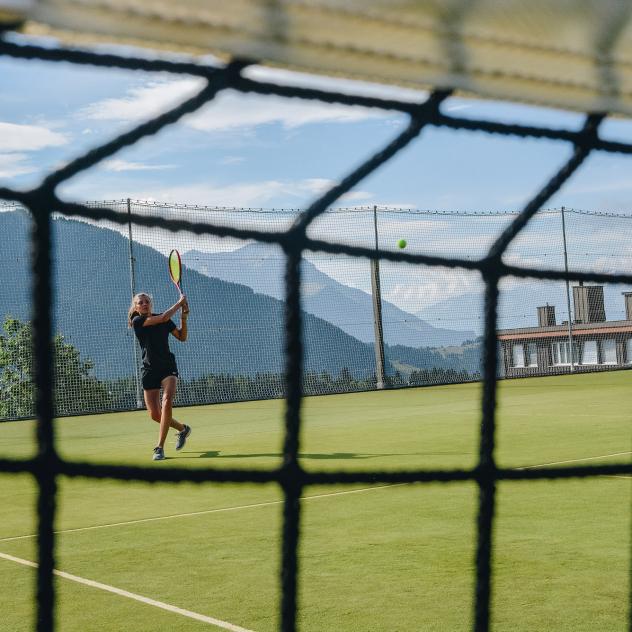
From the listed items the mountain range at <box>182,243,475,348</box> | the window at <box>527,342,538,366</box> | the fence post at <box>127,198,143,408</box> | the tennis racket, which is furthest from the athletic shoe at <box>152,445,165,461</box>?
the window at <box>527,342,538,366</box>

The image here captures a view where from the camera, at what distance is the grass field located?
3.09 m

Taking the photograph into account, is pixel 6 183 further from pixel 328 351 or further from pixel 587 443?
pixel 328 351

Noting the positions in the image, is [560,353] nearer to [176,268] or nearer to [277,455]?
[277,455]

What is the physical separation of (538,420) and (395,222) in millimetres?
8058

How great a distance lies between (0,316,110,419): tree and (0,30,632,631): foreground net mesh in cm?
1201

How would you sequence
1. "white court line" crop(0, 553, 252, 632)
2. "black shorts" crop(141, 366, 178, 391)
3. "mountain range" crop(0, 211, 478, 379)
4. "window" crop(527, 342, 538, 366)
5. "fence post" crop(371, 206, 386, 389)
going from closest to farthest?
"white court line" crop(0, 553, 252, 632) < "black shorts" crop(141, 366, 178, 391) < "mountain range" crop(0, 211, 478, 379) < "fence post" crop(371, 206, 386, 389) < "window" crop(527, 342, 538, 366)

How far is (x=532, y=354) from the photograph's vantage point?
28.4 metres

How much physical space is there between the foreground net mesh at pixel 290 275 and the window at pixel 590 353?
25097mm

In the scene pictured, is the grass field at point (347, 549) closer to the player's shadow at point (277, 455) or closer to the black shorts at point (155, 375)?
the player's shadow at point (277, 455)

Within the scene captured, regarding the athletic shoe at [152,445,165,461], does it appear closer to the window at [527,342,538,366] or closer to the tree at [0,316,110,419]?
the tree at [0,316,110,419]

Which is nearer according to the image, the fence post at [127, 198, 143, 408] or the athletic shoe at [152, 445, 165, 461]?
the athletic shoe at [152, 445, 165, 461]

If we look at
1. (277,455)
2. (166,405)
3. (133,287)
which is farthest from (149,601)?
(133,287)

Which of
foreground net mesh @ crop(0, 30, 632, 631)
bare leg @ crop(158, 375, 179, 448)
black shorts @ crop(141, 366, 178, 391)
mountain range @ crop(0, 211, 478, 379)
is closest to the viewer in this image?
foreground net mesh @ crop(0, 30, 632, 631)

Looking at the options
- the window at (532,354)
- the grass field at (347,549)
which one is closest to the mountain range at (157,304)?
the grass field at (347,549)
